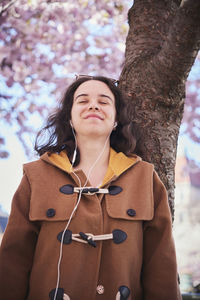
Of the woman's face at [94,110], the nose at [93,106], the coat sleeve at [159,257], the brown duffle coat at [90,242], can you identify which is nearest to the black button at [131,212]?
the brown duffle coat at [90,242]

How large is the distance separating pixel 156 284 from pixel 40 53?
4.34 meters

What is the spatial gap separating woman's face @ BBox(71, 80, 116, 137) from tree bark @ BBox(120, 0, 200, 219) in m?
0.21

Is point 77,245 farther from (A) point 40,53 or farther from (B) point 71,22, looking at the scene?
(B) point 71,22

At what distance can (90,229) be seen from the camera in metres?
1.55

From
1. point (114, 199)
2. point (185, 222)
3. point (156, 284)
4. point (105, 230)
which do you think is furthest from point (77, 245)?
point (185, 222)

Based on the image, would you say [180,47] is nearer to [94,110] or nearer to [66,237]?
[94,110]

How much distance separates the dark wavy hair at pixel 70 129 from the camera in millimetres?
1965

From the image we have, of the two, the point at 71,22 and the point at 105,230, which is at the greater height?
the point at 71,22

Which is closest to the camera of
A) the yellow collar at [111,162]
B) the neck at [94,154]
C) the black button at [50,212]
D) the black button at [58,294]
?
the black button at [58,294]

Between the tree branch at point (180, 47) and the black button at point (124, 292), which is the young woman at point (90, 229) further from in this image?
the tree branch at point (180, 47)

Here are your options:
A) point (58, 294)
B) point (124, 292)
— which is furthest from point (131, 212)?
point (58, 294)

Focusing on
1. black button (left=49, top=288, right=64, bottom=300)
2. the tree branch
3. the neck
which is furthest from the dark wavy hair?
black button (left=49, top=288, right=64, bottom=300)

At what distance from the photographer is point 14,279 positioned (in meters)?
1.54

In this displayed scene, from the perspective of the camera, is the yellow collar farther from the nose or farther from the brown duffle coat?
the nose
